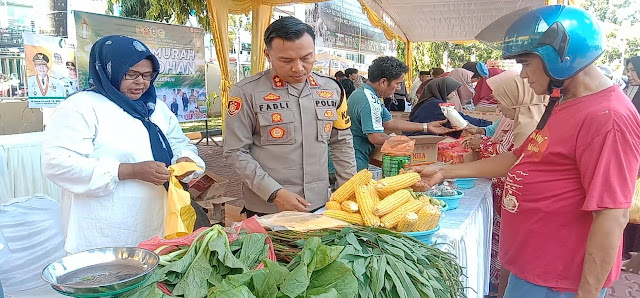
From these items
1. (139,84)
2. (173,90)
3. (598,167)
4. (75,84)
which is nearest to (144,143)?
(139,84)

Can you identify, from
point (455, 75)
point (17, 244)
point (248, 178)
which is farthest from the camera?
point (455, 75)

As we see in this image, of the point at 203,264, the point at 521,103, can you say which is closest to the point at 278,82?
the point at 203,264

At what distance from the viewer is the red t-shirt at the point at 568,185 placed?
1.38m

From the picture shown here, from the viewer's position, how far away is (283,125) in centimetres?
216

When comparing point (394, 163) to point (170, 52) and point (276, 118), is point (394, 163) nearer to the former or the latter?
point (276, 118)

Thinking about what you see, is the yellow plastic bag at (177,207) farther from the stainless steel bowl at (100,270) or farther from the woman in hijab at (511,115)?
the woman in hijab at (511,115)

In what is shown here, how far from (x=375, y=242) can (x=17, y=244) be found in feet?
9.70

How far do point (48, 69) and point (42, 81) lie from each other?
0.15m

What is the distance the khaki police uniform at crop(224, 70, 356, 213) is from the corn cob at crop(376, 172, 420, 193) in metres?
0.48

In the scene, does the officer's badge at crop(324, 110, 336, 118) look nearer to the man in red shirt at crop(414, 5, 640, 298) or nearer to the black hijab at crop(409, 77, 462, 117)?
the man in red shirt at crop(414, 5, 640, 298)

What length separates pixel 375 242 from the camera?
1426 millimetres

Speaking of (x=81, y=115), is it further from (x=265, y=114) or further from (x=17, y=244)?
(x=17, y=244)

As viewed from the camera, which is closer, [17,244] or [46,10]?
[17,244]

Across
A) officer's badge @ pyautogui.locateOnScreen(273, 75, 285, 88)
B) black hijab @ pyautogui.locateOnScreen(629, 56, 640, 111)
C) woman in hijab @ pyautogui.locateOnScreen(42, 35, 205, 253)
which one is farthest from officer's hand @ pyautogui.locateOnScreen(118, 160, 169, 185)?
black hijab @ pyautogui.locateOnScreen(629, 56, 640, 111)
